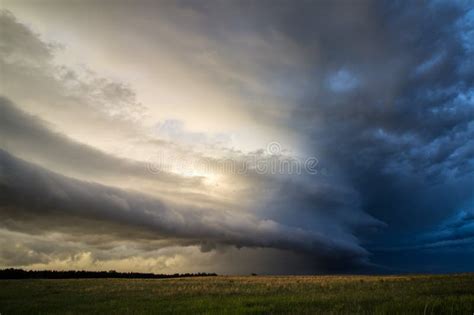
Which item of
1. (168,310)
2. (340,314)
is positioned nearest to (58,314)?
(168,310)

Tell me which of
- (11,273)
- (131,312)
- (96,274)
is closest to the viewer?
(131,312)

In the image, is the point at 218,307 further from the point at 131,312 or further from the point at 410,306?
the point at 410,306

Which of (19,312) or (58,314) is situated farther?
(19,312)

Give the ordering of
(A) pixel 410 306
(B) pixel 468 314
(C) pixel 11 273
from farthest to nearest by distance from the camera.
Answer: (C) pixel 11 273, (A) pixel 410 306, (B) pixel 468 314

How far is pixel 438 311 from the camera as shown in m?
15.2

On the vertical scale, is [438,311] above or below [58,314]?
above

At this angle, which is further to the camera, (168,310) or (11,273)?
(11,273)

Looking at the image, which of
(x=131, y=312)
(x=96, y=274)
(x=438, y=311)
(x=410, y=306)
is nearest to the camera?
(x=438, y=311)

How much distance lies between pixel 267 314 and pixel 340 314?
3.20 m

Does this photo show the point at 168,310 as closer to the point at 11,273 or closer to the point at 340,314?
the point at 340,314

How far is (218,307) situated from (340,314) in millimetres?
6808

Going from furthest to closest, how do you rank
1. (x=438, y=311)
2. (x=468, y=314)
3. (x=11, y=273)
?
(x=11, y=273) < (x=438, y=311) < (x=468, y=314)

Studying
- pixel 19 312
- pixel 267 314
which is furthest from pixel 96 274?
pixel 267 314

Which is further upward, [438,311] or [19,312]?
[438,311]
